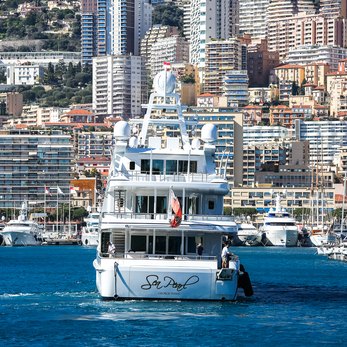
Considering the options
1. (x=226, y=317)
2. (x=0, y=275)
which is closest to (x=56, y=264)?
(x=0, y=275)

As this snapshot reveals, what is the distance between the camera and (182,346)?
48281 millimetres

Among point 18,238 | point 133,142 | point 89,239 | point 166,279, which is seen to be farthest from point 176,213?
point 18,238

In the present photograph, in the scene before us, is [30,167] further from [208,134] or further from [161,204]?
[161,204]

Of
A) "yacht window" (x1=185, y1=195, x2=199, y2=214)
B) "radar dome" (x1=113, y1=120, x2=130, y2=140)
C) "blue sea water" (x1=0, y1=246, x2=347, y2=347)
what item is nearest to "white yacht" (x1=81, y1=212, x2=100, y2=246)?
"blue sea water" (x1=0, y1=246, x2=347, y2=347)

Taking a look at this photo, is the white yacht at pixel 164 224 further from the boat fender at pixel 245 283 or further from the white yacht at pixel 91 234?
the white yacht at pixel 91 234

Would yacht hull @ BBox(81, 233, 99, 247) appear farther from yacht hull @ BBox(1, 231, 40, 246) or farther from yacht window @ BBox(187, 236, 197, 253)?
yacht window @ BBox(187, 236, 197, 253)

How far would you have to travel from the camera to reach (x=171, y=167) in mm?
58562

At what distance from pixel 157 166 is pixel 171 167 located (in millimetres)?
490

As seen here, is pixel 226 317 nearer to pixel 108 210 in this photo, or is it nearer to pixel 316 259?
pixel 108 210

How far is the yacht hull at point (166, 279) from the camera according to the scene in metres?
54.4

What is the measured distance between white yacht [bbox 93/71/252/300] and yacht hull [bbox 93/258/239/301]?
0.03m

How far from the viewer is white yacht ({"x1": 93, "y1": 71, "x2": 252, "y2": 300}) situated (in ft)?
179

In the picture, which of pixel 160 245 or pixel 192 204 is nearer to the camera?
pixel 160 245

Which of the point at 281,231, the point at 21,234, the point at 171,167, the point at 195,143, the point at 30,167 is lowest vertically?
the point at 21,234
